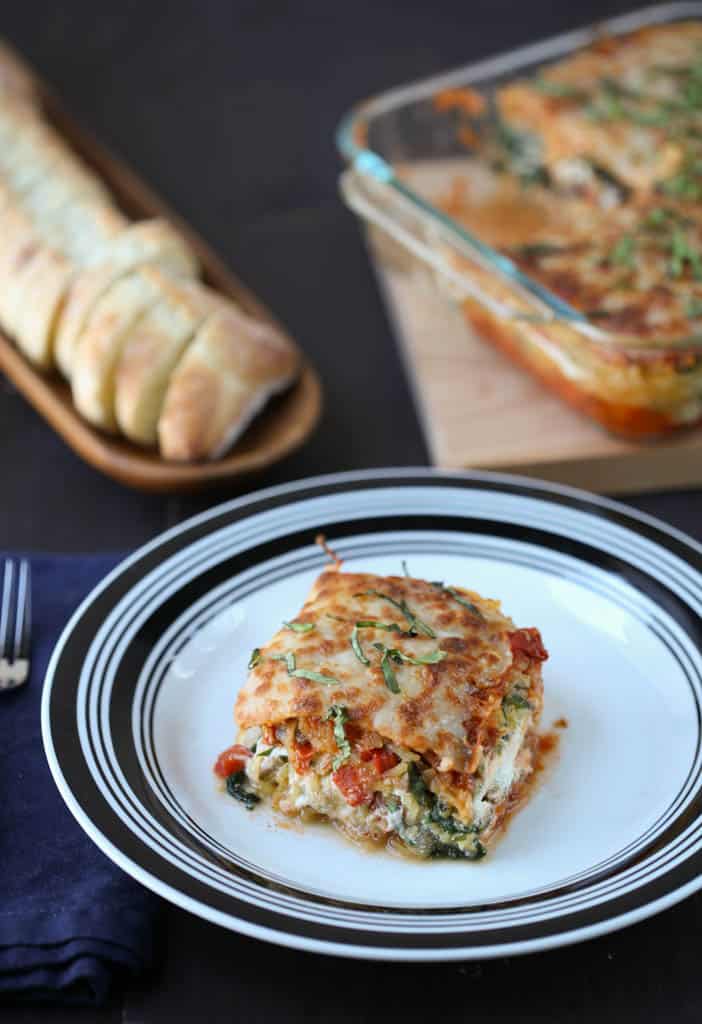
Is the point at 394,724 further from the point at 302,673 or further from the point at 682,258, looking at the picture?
the point at 682,258

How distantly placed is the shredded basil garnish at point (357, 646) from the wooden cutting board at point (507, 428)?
48.5 inches

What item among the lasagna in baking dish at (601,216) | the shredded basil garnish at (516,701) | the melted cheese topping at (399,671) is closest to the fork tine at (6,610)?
the melted cheese topping at (399,671)

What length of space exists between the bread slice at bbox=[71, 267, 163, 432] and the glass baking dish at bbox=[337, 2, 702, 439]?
2.41 feet

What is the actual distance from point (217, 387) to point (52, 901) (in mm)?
1526

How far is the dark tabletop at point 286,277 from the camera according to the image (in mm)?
2191

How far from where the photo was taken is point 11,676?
110 inches

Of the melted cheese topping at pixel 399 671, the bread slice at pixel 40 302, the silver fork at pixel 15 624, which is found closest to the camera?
the melted cheese topping at pixel 399 671

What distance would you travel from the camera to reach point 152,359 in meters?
3.48

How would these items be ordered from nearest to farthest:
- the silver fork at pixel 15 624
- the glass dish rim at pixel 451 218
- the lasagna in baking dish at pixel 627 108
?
the silver fork at pixel 15 624
the glass dish rim at pixel 451 218
the lasagna in baking dish at pixel 627 108

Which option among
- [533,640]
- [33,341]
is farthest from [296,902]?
[33,341]

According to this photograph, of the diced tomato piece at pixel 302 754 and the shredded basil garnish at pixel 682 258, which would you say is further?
the shredded basil garnish at pixel 682 258

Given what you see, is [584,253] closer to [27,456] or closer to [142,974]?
[27,456]

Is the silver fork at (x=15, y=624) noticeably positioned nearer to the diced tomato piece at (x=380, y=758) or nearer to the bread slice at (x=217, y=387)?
the bread slice at (x=217, y=387)

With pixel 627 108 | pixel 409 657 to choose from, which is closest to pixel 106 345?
pixel 409 657
